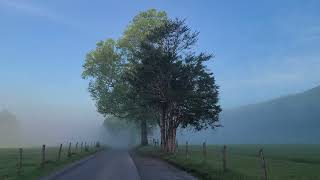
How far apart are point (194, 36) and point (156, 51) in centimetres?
608

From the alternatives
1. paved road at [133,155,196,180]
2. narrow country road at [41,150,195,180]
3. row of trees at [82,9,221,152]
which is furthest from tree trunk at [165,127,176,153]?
paved road at [133,155,196,180]

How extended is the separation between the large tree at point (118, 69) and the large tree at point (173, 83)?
9.92 m

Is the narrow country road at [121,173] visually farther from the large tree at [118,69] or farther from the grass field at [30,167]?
the large tree at [118,69]

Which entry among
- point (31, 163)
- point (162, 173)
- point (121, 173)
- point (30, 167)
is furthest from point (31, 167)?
point (162, 173)

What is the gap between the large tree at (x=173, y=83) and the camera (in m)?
54.0

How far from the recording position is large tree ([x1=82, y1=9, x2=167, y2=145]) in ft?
222

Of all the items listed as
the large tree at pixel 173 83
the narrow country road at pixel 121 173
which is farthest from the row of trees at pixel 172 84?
the narrow country road at pixel 121 173

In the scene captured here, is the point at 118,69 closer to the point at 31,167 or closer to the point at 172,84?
the point at 172,84

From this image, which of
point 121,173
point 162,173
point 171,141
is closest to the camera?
point 121,173

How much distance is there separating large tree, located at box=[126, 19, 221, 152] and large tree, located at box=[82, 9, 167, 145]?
9921 millimetres

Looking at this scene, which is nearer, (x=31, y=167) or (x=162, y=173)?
(x=162, y=173)

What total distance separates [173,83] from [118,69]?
23276 mm

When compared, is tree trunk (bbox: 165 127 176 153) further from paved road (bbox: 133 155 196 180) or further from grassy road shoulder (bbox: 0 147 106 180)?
paved road (bbox: 133 155 196 180)

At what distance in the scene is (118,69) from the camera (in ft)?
250
